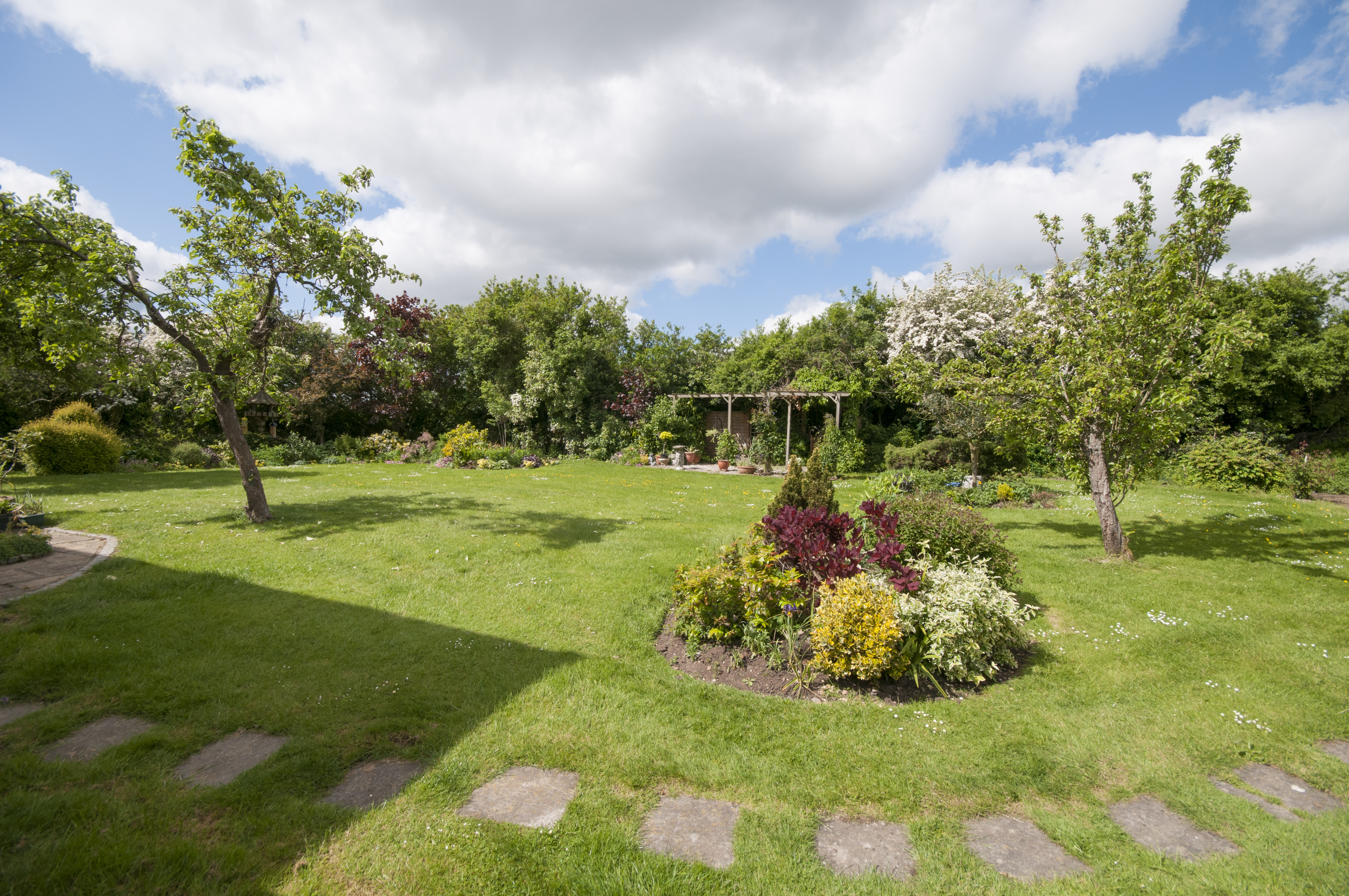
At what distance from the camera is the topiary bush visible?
18.1ft

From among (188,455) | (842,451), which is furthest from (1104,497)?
(188,455)

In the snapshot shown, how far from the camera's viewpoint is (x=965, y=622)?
4.23 metres

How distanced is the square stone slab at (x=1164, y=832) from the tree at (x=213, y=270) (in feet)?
30.7

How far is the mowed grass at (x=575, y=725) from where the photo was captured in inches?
92.0

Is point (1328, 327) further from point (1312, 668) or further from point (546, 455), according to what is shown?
point (546, 455)

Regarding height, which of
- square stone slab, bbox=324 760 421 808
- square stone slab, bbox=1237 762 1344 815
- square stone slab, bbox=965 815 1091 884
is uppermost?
square stone slab, bbox=324 760 421 808

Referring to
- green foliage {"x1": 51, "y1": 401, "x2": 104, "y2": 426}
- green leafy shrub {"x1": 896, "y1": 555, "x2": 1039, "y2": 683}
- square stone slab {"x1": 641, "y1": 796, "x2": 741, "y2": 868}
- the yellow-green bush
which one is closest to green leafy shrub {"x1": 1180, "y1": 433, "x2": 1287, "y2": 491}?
green leafy shrub {"x1": 896, "y1": 555, "x2": 1039, "y2": 683}

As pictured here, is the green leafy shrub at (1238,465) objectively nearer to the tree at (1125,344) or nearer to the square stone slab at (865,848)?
the tree at (1125,344)

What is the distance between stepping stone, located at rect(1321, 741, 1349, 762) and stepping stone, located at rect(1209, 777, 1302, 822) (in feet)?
3.16

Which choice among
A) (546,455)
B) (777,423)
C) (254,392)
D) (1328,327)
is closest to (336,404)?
(546,455)

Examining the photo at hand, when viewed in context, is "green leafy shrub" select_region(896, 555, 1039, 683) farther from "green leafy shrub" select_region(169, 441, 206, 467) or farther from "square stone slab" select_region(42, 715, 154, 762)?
"green leafy shrub" select_region(169, 441, 206, 467)

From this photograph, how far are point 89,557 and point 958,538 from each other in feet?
31.6

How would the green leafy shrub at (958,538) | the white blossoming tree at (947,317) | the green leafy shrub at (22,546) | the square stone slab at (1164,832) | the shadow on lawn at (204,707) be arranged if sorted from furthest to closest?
the white blossoming tree at (947,317) → the green leafy shrub at (22,546) → the green leafy shrub at (958,538) → the square stone slab at (1164,832) → the shadow on lawn at (204,707)

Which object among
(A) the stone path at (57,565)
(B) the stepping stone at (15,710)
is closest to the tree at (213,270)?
(A) the stone path at (57,565)
